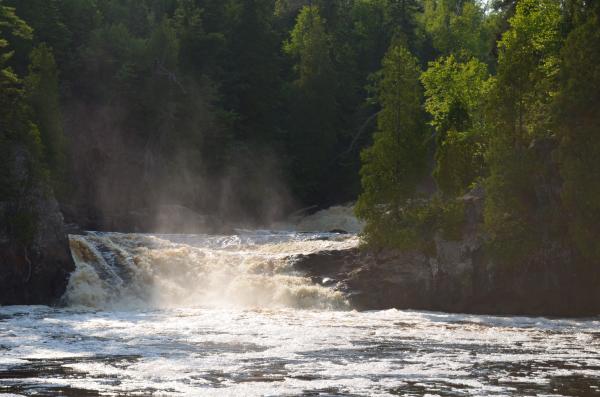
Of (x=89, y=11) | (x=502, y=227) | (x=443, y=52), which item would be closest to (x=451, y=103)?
(x=502, y=227)

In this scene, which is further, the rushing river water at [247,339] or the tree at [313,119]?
the tree at [313,119]

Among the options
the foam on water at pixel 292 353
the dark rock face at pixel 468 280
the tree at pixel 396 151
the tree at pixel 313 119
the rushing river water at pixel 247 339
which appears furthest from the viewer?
the tree at pixel 313 119

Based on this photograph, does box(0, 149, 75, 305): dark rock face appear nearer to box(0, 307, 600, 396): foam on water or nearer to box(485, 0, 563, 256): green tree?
box(0, 307, 600, 396): foam on water

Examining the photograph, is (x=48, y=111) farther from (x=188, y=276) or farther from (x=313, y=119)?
(x=313, y=119)

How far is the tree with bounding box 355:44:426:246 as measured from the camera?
4325cm

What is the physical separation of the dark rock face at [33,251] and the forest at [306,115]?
0.26 metres

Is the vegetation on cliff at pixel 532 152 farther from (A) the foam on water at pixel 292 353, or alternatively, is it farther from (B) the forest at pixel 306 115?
(A) the foam on water at pixel 292 353

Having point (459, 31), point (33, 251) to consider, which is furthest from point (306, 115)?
point (33, 251)

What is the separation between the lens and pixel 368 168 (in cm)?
4394

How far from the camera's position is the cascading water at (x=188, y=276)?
39750 mm

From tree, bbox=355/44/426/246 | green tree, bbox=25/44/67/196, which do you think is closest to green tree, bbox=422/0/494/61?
green tree, bbox=25/44/67/196

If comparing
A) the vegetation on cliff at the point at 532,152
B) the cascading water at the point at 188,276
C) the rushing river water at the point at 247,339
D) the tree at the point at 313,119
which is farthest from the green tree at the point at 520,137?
the tree at the point at 313,119

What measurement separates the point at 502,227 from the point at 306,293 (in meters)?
8.31

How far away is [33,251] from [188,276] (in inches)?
273
